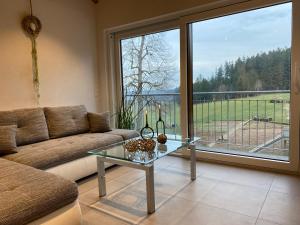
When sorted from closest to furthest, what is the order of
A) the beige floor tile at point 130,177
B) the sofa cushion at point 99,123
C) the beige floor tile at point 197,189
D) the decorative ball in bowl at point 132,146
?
the beige floor tile at point 197,189 → the decorative ball in bowl at point 132,146 → the beige floor tile at point 130,177 → the sofa cushion at point 99,123

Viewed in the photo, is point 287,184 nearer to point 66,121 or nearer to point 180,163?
point 180,163

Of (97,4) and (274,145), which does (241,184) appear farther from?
(97,4)

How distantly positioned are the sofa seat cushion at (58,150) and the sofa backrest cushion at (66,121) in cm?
15

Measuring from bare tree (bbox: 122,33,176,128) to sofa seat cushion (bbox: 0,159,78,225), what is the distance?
2.58 metres

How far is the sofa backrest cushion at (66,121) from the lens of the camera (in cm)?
323

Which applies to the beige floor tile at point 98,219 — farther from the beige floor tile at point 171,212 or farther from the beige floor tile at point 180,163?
the beige floor tile at point 180,163

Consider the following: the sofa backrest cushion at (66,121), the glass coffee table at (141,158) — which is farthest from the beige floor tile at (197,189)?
the sofa backrest cushion at (66,121)

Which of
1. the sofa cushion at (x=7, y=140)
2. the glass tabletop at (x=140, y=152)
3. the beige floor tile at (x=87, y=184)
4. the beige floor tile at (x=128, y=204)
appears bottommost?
the beige floor tile at (x=128, y=204)

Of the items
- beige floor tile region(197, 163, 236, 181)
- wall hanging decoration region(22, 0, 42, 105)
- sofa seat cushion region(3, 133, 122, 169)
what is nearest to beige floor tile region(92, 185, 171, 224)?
sofa seat cushion region(3, 133, 122, 169)

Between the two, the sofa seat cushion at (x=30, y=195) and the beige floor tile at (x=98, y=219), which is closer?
the sofa seat cushion at (x=30, y=195)

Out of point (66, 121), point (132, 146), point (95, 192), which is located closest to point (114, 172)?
point (95, 192)

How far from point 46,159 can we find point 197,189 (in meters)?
1.56

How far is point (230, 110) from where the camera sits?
11.9 feet

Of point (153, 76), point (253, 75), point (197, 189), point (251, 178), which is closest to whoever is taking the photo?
point (197, 189)
